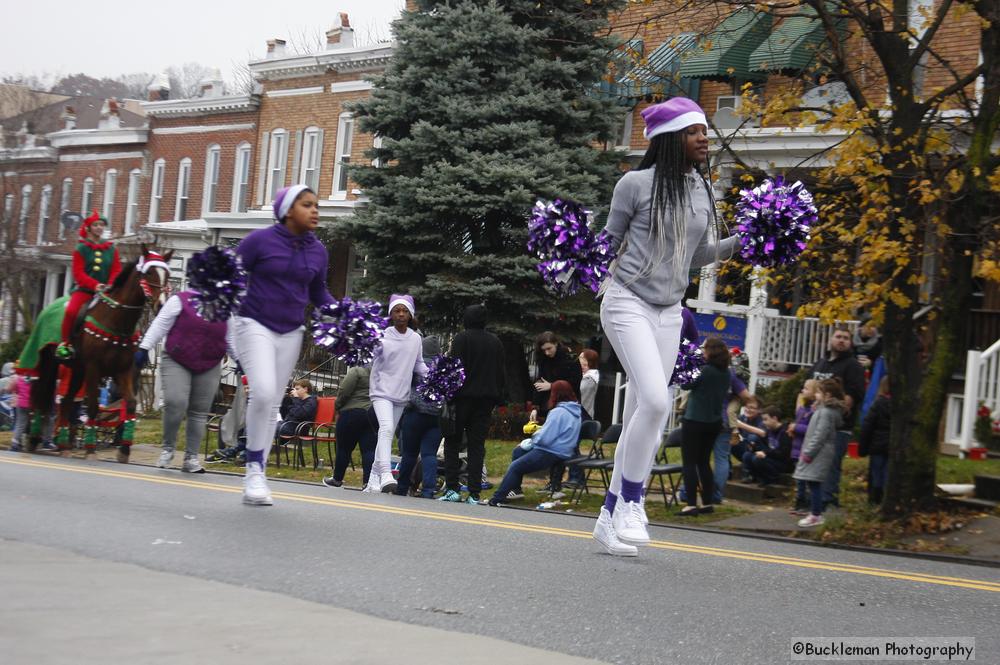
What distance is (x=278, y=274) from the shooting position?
9.21m

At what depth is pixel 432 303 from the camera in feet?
83.1

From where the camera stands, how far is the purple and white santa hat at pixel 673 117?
7438 millimetres

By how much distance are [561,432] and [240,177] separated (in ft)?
98.9

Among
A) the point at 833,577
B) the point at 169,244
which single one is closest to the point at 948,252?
the point at 833,577

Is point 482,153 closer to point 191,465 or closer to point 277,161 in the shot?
point 191,465

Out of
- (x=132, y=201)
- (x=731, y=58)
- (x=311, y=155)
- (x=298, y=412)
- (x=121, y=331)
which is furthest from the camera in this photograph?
(x=132, y=201)

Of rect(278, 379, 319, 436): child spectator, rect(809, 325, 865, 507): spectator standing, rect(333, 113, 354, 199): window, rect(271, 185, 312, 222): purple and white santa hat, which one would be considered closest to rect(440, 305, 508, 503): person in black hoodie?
rect(809, 325, 865, 507): spectator standing

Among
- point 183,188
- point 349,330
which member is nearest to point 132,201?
point 183,188

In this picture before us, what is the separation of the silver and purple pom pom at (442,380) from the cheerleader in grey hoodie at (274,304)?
4749 mm

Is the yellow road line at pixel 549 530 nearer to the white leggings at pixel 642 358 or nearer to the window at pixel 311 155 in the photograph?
the white leggings at pixel 642 358

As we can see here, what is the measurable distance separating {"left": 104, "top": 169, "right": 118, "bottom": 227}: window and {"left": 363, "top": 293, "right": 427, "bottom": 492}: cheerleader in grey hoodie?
126ft

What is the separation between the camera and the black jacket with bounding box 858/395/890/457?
43.2 feet

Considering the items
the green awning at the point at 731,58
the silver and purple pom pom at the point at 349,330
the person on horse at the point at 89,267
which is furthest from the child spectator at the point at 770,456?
the green awning at the point at 731,58

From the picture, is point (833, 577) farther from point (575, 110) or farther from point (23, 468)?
point (575, 110)
